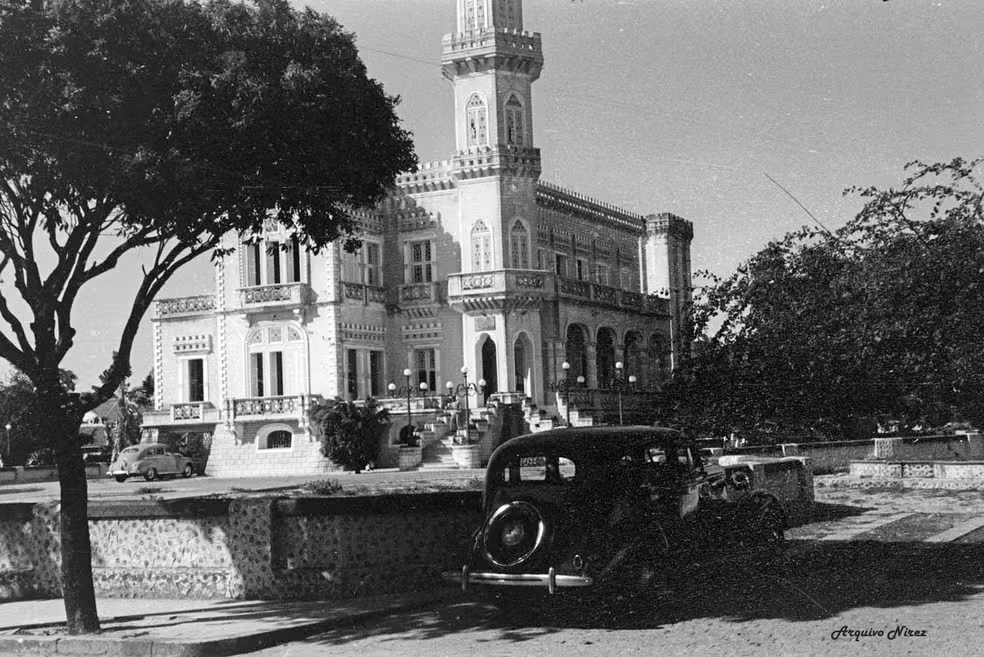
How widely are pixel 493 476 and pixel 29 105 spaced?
5.85 meters

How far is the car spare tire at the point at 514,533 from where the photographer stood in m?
11.2

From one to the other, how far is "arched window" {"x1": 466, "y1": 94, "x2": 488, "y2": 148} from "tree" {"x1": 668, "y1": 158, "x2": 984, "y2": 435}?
55.1 ft

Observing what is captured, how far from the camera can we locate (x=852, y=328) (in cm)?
2272

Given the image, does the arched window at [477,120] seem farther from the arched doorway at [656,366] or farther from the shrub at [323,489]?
the shrub at [323,489]

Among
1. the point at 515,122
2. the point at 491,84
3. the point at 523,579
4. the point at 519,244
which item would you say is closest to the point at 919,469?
the point at 523,579

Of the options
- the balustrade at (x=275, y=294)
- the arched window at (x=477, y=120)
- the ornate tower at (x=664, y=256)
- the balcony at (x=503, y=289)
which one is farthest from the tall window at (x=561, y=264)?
the balustrade at (x=275, y=294)

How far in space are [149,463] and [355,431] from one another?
8594mm

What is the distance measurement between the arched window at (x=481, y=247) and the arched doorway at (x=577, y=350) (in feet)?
16.3

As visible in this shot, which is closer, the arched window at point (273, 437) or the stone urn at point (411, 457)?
the stone urn at point (411, 457)

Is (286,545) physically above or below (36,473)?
below

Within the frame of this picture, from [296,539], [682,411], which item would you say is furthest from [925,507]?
[296,539]

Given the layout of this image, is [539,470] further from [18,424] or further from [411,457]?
[18,424]

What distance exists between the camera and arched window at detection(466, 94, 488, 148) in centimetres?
4697

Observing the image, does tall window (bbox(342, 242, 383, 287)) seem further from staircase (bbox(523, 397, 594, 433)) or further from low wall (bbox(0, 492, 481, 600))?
low wall (bbox(0, 492, 481, 600))
